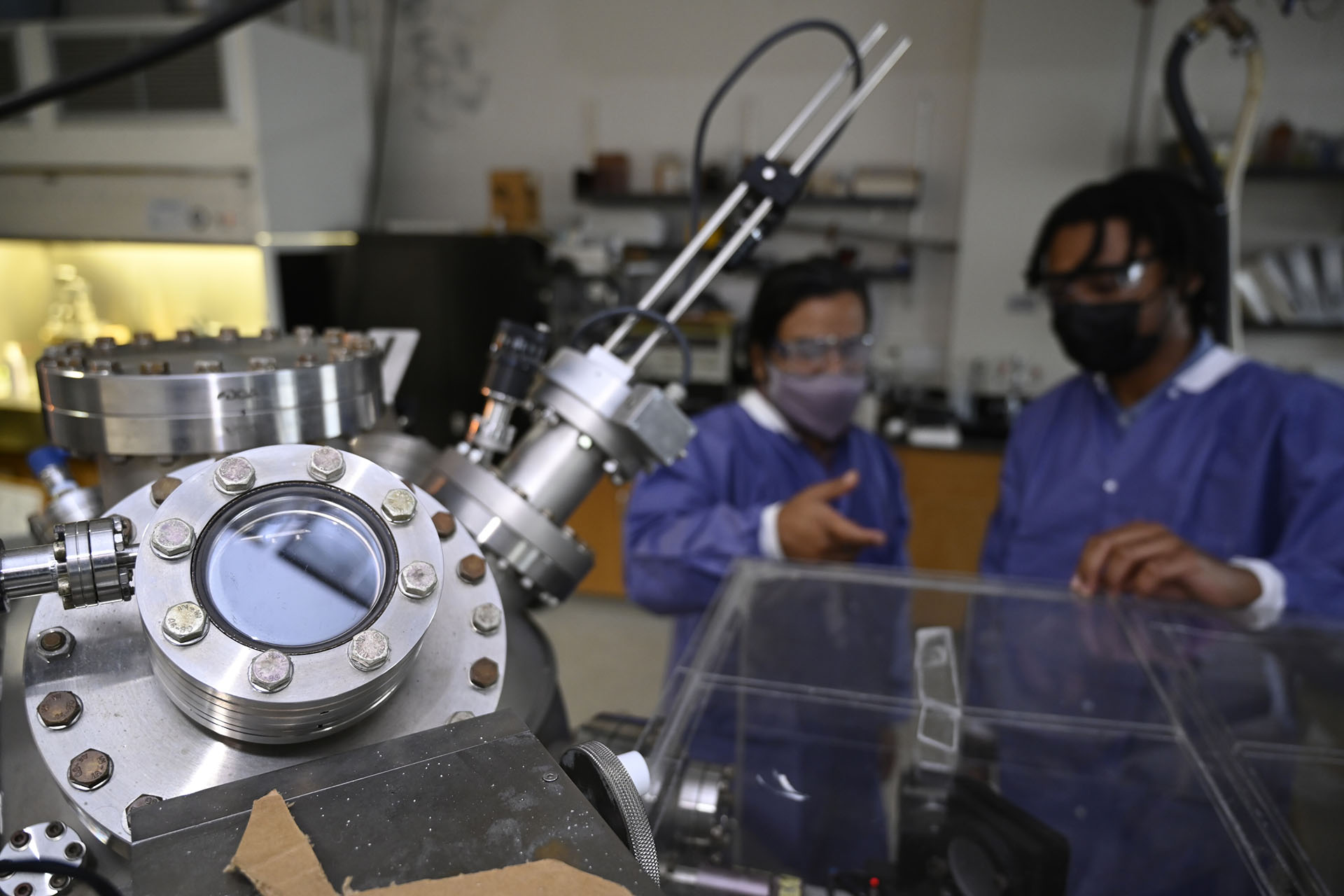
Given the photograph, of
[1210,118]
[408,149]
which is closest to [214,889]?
[1210,118]

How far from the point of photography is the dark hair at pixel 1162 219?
1353 mm

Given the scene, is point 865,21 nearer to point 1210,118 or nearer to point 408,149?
point 1210,118

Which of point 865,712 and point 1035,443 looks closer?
point 865,712

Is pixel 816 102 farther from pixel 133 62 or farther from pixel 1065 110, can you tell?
pixel 1065 110

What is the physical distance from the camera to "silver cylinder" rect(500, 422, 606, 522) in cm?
51

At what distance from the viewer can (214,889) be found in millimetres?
253

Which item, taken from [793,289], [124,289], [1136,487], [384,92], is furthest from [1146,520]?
[384,92]

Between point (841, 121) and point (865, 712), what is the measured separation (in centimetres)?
51

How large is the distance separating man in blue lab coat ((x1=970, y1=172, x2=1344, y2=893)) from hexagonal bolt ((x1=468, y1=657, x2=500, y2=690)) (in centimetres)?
47

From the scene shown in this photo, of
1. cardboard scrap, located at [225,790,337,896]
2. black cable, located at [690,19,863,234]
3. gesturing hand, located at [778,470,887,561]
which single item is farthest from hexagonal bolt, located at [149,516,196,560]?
gesturing hand, located at [778,470,887,561]

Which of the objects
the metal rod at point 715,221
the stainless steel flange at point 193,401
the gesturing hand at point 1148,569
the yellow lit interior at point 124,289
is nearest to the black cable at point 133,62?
the stainless steel flange at point 193,401

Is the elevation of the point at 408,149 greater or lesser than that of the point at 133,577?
greater

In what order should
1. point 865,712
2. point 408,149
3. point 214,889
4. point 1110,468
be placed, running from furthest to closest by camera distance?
point 408,149 < point 1110,468 < point 865,712 < point 214,889

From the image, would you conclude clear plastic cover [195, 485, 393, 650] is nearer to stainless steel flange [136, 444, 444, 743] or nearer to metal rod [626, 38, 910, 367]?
stainless steel flange [136, 444, 444, 743]
